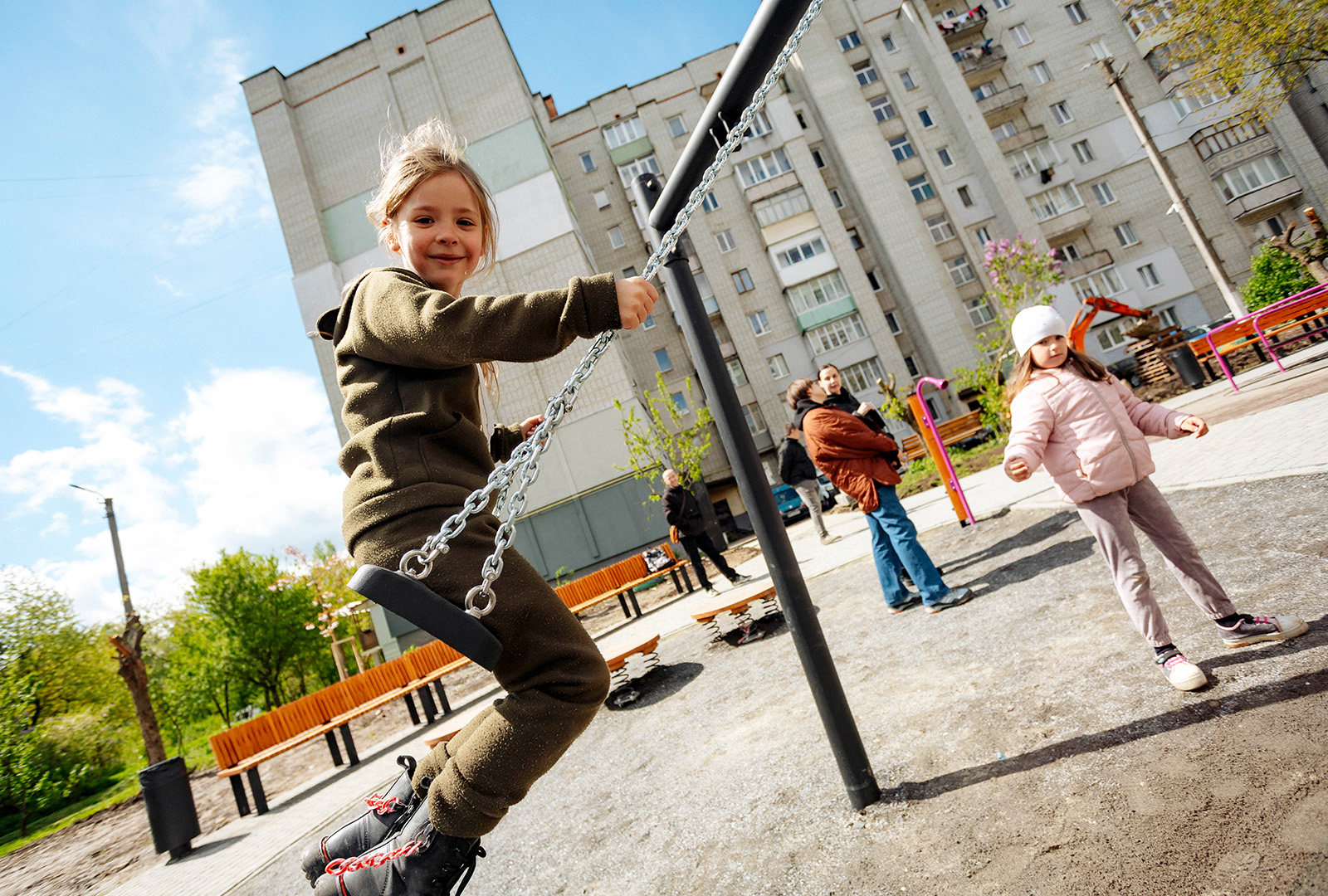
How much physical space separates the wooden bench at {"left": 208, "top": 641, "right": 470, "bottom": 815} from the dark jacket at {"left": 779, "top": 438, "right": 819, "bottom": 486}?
6.45 m

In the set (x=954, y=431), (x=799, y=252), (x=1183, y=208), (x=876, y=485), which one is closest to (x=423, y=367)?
(x=876, y=485)

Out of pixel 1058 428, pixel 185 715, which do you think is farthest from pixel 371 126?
pixel 185 715

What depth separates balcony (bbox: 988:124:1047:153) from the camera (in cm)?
3522

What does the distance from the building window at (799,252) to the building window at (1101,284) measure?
1342cm

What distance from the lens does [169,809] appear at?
7664 mm

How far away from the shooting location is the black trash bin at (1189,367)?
14.8 metres

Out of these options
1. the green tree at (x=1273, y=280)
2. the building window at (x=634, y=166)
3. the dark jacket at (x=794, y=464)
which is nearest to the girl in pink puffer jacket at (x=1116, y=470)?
the dark jacket at (x=794, y=464)

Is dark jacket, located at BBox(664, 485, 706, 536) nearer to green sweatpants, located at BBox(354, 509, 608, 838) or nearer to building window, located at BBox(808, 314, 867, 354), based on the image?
green sweatpants, located at BBox(354, 509, 608, 838)

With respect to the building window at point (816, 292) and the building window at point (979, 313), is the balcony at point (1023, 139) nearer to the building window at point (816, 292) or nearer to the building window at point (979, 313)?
the building window at point (979, 313)

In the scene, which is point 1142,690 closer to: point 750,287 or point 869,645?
point 869,645

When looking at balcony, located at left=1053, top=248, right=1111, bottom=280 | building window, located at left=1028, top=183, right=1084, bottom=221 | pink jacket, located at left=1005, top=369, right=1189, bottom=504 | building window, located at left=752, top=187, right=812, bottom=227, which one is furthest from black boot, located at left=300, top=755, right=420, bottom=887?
building window, located at left=1028, top=183, right=1084, bottom=221

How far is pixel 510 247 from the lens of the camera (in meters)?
27.6

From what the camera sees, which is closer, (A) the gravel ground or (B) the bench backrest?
(A) the gravel ground

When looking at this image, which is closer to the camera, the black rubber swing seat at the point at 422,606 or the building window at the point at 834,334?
the black rubber swing seat at the point at 422,606
